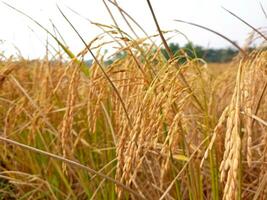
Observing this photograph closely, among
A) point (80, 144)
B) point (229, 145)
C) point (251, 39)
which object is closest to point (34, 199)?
point (80, 144)

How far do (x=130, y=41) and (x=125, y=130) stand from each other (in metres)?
0.26

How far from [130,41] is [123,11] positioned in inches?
5.9

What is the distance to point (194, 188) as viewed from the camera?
0.96m

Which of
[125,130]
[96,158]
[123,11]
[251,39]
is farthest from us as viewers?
[96,158]

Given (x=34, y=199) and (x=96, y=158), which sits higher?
(x=96, y=158)

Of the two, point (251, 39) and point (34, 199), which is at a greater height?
point (251, 39)

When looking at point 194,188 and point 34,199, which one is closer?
point 194,188

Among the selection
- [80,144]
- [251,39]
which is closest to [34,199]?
[80,144]

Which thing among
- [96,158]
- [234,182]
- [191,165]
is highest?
[234,182]

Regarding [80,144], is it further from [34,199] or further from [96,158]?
[34,199]

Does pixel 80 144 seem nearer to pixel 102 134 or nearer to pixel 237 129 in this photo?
pixel 102 134

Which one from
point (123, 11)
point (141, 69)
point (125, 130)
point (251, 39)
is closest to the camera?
point (125, 130)

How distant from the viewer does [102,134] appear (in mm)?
1615

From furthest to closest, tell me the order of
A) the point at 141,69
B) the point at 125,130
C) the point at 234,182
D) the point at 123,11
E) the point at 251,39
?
1. the point at 251,39
2. the point at 123,11
3. the point at 141,69
4. the point at 125,130
5. the point at 234,182
